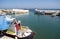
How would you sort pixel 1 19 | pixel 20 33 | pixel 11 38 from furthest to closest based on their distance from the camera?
1. pixel 1 19
2. pixel 20 33
3. pixel 11 38

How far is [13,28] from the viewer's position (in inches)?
658

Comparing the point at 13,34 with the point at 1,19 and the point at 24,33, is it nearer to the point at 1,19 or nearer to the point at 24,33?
the point at 24,33

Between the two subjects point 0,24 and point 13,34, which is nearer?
point 13,34

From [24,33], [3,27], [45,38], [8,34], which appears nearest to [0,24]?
[3,27]

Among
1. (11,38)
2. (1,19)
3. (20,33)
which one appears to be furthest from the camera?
(1,19)

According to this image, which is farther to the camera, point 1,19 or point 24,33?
point 1,19

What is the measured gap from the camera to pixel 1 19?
61.8 feet

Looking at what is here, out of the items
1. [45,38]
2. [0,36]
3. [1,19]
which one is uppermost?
[1,19]

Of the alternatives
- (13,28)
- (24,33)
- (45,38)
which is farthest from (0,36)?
(45,38)

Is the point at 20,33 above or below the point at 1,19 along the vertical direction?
below

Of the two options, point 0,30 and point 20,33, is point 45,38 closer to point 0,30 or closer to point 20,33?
point 20,33

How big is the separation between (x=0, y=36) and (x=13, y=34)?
1364 millimetres

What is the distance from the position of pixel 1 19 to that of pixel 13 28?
2.87 m

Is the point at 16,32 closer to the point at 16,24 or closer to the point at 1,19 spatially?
the point at 16,24
